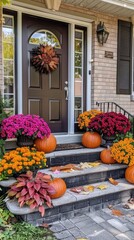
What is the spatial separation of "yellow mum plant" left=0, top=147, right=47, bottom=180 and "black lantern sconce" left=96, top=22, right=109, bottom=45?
2.60 m

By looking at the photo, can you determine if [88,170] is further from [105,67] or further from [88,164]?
[105,67]

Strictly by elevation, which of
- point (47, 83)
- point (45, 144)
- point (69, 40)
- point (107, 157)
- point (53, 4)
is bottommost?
point (107, 157)

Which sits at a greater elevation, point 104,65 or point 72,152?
point 104,65

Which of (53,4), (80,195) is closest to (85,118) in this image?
(80,195)

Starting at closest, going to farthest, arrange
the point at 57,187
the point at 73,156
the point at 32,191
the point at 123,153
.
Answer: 1. the point at 32,191
2. the point at 57,187
3. the point at 123,153
4. the point at 73,156

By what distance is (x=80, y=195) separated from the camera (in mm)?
2650

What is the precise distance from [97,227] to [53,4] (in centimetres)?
327

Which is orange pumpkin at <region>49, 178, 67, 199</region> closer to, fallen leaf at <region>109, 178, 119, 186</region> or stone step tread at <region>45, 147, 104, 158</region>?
stone step tread at <region>45, 147, 104, 158</region>

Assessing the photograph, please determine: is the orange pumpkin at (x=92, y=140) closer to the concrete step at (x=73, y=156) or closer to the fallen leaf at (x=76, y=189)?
the concrete step at (x=73, y=156)

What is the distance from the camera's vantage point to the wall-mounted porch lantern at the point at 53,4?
146 inches

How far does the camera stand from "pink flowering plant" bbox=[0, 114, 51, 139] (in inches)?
115

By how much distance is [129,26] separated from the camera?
465 centimetres

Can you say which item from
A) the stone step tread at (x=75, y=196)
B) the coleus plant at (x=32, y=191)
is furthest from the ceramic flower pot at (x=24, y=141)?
the stone step tread at (x=75, y=196)

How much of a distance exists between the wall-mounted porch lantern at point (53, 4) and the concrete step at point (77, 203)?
2797 millimetres
